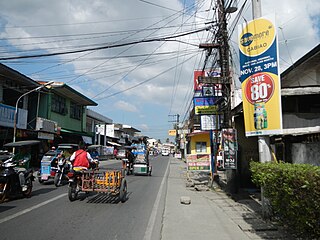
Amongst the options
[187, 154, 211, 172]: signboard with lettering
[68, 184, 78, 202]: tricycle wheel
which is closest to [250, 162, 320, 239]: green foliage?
[68, 184, 78, 202]: tricycle wheel

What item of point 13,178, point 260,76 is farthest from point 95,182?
point 260,76

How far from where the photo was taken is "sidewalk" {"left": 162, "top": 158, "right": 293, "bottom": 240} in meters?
5.95

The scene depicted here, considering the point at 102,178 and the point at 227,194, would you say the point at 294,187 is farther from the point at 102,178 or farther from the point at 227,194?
the point at 227,194

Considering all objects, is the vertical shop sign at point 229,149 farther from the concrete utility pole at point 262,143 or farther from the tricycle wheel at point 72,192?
the tricycle wheel at point 72,192

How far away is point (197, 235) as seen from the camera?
595 centimetres

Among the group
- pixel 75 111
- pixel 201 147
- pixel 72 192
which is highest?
pixel 75 111

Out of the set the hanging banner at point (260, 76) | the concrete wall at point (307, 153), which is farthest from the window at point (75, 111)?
the concrete wall at point (307, 153)

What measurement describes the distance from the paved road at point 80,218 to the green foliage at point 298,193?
2501 mm

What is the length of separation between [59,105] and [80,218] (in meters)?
25.0

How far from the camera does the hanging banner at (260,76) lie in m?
6.99

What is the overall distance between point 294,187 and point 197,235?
90.0 inches

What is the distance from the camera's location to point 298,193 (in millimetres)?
4551

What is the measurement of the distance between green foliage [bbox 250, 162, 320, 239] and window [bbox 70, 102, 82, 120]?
3083cm

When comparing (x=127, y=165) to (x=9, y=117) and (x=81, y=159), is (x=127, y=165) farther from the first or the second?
(x=81, y=159)
